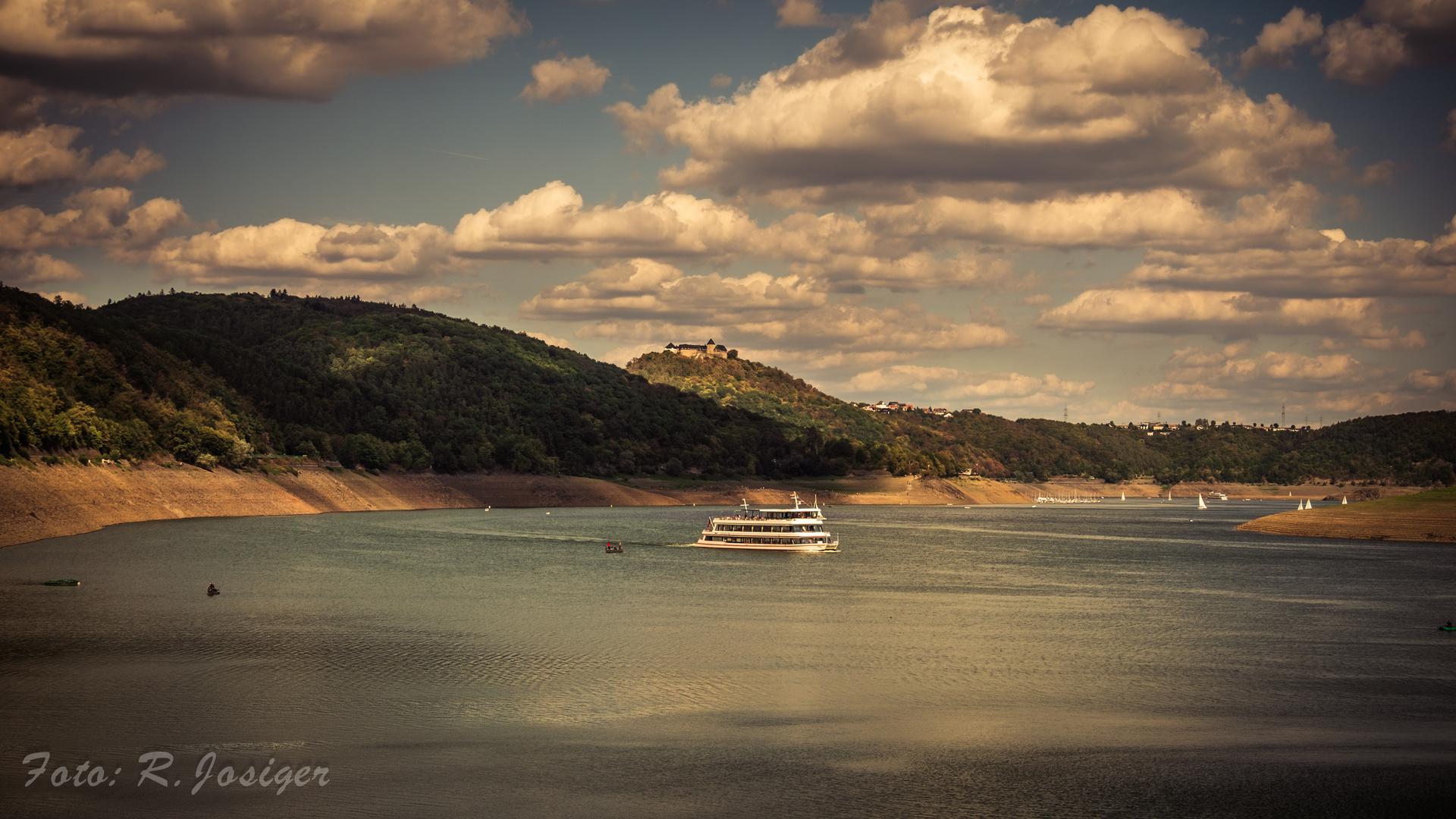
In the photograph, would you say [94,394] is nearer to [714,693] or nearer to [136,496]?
[136,496]

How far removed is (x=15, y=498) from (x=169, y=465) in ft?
163

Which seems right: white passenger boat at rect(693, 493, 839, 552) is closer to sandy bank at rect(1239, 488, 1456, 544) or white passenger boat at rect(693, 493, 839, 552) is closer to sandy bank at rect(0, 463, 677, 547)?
sandy bank at rect(0, 463, 677, 547)

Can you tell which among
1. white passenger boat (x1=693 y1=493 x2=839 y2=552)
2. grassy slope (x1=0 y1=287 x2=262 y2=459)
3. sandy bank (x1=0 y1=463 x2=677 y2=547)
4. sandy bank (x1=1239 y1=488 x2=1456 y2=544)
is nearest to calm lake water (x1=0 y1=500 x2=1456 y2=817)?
sandy bank (x1=0 y1=463 x2=677 y2=547)

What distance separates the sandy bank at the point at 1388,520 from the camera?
134m

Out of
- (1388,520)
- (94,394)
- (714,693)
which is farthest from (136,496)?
(1388,520)

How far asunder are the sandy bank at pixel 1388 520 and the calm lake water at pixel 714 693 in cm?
4396

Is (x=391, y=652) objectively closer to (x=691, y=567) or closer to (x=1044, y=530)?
(x=691, y=567)

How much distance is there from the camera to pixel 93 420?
454 ft

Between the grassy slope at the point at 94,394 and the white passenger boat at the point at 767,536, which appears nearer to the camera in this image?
the white passenger boat at the point at 767,536

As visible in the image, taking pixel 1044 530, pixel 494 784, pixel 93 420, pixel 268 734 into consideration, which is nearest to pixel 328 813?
pixel 494 784

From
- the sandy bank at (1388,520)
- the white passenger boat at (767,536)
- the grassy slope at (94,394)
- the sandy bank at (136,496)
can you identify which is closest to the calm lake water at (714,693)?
the sandy bank at (136,496)

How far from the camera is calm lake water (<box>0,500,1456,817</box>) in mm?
30891

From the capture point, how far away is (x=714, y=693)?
44.8 metres

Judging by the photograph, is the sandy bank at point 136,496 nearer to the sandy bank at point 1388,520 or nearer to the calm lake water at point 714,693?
the calm lake water at point 714,693
